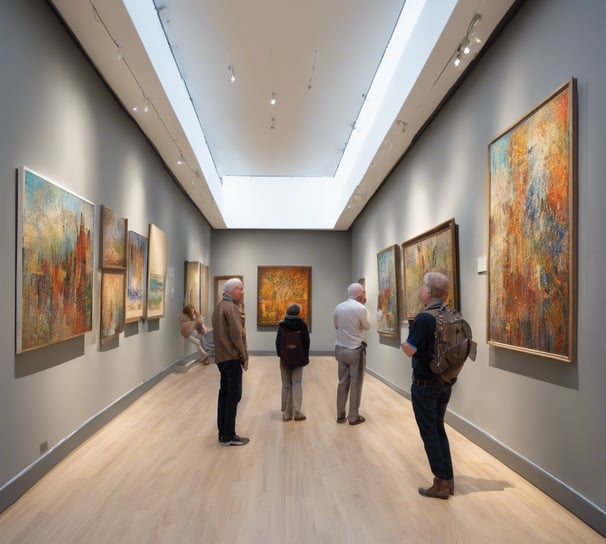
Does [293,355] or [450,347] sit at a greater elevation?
[450,347]

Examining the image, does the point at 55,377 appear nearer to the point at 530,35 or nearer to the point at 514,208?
the point at 514,208

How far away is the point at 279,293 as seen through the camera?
2155 cm

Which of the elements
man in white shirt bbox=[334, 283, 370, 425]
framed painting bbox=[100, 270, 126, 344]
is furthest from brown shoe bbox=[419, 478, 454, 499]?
framed painting bbox=[100, 270, 126, 344]

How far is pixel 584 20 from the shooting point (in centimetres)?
477

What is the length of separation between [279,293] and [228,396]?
14446mm

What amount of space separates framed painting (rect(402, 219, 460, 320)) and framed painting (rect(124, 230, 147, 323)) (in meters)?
5.55

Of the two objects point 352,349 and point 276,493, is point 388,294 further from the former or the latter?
point 276,493

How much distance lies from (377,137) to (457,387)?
222 inches

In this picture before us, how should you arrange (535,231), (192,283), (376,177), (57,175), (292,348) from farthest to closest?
(192,283) → (376,177) → (292,348) → (57,175) → (535,231)

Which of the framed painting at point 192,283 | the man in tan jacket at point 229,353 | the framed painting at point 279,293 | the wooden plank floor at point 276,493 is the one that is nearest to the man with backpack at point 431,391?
the wooden plank floor at point 276,493

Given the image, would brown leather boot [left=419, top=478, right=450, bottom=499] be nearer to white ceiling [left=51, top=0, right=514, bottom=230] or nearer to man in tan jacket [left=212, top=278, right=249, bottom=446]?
man in tan jacket [left=212, top=278, right=249, bottom=446]

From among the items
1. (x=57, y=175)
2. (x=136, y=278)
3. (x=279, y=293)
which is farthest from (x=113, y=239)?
(x=279, y=293)

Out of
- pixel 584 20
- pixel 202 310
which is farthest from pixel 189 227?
pixel 584 20

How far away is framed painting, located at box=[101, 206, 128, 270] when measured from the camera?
322 inches
